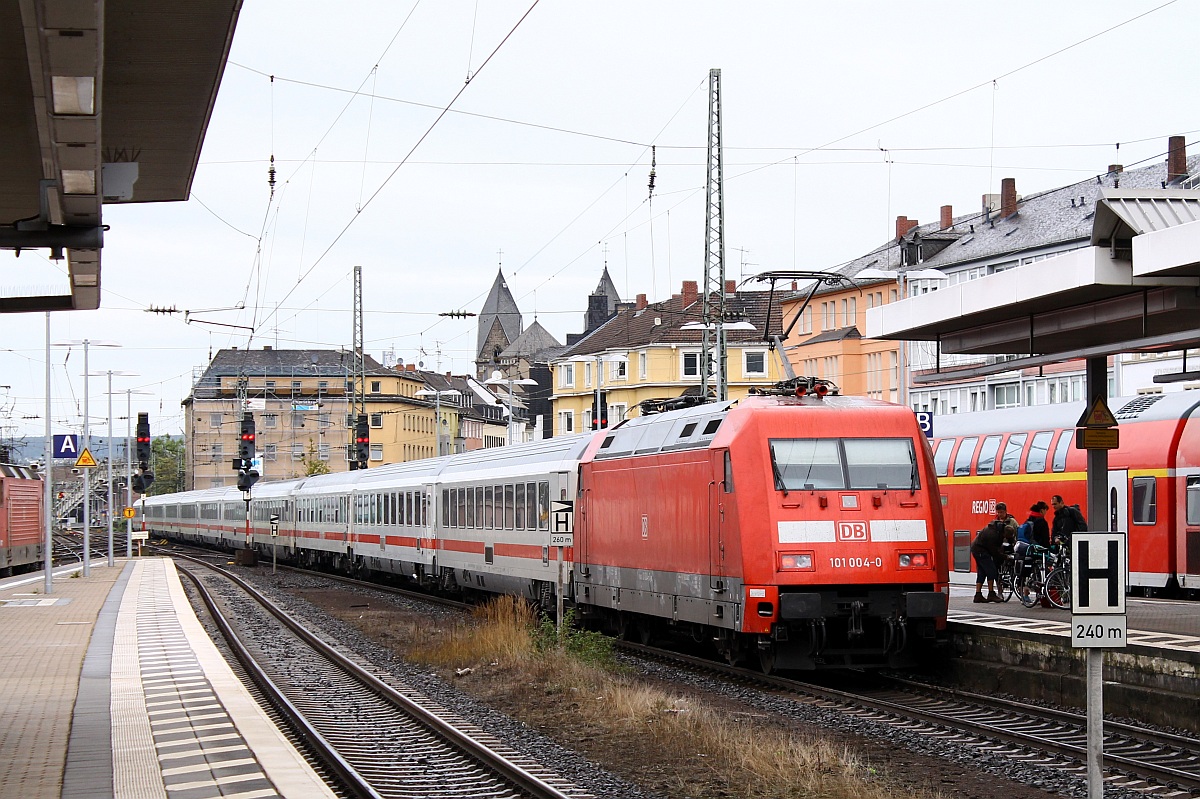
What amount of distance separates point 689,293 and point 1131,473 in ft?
224

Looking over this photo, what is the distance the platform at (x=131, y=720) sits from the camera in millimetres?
10727

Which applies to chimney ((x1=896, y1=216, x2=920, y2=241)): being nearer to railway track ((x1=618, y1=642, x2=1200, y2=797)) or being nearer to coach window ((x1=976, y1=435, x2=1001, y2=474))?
coach window ((x1=976, y1=435, x2=1001, y2=474))

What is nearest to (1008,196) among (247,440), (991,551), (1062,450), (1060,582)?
(247,440)

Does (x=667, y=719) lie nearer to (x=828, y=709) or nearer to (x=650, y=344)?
(x=828, y=709)

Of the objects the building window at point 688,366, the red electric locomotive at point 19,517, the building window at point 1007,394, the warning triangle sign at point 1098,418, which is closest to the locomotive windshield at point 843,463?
the warning triangle sign at point 1098,418

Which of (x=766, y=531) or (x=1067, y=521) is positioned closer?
(x=766, y=531)

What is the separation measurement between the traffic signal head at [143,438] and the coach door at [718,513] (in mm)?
28472

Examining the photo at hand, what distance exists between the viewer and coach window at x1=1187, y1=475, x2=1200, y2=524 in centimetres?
2203

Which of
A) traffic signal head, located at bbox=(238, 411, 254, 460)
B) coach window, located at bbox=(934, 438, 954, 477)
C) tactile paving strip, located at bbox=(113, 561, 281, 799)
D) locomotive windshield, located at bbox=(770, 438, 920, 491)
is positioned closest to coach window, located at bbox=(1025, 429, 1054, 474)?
coach window, located at bbox=(934, 438, 954, 477)

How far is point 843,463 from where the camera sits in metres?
16.4

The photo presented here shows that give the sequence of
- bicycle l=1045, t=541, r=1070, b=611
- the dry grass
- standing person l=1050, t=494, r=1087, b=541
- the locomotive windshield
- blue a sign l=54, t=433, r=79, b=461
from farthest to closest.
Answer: blue a sign l=54, t=433, r=79, b=461, standing person l=1050, t=494, r=1087, b=541, bicycle l=1045, t=541, r=1070, b=611, the locomotive windshield, the dry grass

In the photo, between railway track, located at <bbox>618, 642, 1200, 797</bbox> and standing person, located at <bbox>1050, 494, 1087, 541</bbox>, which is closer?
railway track, located at <bbox>618, 642, 1200, 797</bbox>

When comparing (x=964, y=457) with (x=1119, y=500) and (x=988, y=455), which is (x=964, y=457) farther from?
(x=1119, y=500)

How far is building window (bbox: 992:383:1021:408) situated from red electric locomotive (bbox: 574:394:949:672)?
144ft
